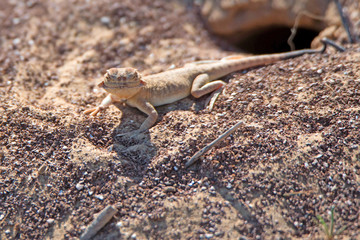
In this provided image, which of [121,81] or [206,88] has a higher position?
[121,81]

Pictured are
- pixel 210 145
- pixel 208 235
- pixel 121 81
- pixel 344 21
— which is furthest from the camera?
pixel 344 21

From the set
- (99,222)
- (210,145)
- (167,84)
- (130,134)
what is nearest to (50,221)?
(99,222)

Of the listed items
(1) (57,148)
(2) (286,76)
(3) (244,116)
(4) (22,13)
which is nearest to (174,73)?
(3) (244,116)

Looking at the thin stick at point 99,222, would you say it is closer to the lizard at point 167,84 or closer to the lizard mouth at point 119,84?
the lizard at point 167,84

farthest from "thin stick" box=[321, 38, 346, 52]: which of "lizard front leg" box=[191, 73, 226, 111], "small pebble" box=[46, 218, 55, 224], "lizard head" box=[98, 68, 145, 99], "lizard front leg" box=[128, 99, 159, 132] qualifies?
"small pebble" box=[46, 218, 55, 224]

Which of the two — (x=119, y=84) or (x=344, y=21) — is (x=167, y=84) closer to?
(x=119, y=84)

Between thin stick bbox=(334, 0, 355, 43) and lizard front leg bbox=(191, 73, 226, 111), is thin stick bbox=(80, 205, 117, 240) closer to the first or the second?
lizard front leg bbox=(191, 73, 226, 111)

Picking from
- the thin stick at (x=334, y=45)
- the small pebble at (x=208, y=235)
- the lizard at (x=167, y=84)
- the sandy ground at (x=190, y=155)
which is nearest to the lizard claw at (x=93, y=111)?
the lizard at (x=167, y=84)
